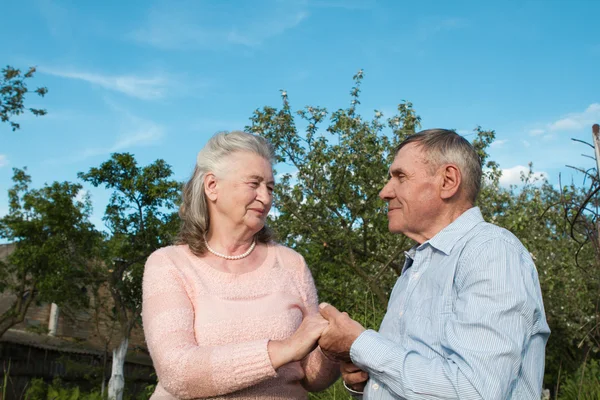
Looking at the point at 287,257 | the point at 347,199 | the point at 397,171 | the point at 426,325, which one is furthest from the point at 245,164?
the point at 347,199

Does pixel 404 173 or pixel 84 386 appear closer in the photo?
pixel 404 173

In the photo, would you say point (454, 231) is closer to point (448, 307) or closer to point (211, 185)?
point (448, 307)

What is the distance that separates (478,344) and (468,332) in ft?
0.16

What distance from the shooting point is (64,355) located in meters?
24.4

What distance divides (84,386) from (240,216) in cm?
2225

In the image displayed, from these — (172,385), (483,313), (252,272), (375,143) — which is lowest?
(172,385)

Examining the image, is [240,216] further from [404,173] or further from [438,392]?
[438,392]

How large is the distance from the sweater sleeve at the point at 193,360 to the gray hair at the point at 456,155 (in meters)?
0.99

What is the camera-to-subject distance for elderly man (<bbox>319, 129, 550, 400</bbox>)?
185 centimetres

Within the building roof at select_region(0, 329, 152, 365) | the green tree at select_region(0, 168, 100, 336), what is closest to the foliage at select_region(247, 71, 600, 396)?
the green tree at select_region(0, 168, 100, 336)

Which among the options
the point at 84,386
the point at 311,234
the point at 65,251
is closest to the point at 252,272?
the point at 311,234

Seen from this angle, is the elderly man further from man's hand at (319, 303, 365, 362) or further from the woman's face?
the woman's face

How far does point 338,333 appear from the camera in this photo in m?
2.26

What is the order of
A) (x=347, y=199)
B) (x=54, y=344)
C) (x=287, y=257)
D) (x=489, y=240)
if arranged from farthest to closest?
1. (x=54, y=344)
2. (x=347, y=199)
3. (x=287, y=257)
4. (x=489, y=240)
